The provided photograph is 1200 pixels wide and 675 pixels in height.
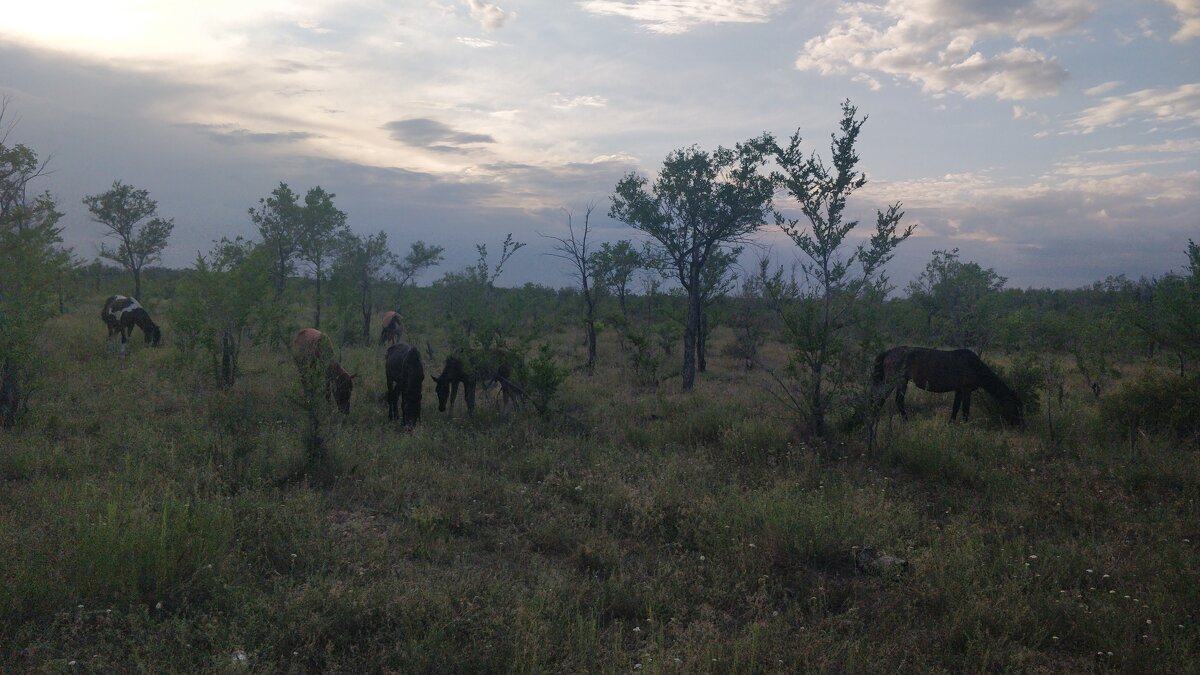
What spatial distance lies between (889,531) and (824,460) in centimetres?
267

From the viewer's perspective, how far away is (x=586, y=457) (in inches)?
338

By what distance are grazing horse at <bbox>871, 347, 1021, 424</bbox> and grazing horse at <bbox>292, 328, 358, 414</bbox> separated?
8.91 meters

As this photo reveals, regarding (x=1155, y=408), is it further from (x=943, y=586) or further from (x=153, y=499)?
(x=153, y=499)

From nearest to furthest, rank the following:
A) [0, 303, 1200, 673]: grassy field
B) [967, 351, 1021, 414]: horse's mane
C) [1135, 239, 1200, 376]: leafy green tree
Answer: [0, 303, 1200, 673]: grassy field, [1135, 239, 1200, 376]: leafy green tree, [967, 351, 1021, 414]: horse's mane

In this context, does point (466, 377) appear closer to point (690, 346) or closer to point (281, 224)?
point (690, 346)

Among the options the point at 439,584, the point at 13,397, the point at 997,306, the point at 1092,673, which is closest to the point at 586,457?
the point at 439,584

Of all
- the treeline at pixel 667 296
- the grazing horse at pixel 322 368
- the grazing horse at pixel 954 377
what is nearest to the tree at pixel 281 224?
the treeline at pixel 667 296

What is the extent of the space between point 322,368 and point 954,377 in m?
10.9

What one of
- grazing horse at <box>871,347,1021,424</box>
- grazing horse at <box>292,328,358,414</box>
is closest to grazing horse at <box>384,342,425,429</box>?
grazing horse at <box>292,328,358,414</box>

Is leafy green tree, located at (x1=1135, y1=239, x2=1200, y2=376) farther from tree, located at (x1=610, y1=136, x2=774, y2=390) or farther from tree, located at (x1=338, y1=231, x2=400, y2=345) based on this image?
tree, located at (x1=338, y1=231, x2=400, y2=345)

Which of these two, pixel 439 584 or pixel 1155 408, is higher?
pixel 1155 408

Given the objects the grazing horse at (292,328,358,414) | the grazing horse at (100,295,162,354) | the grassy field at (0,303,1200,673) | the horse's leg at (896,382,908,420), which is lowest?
the grassy field at (0,303,1200,673)

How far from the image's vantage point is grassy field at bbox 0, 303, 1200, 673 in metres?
4.11

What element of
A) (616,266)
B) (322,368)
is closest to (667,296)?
(616,266)
